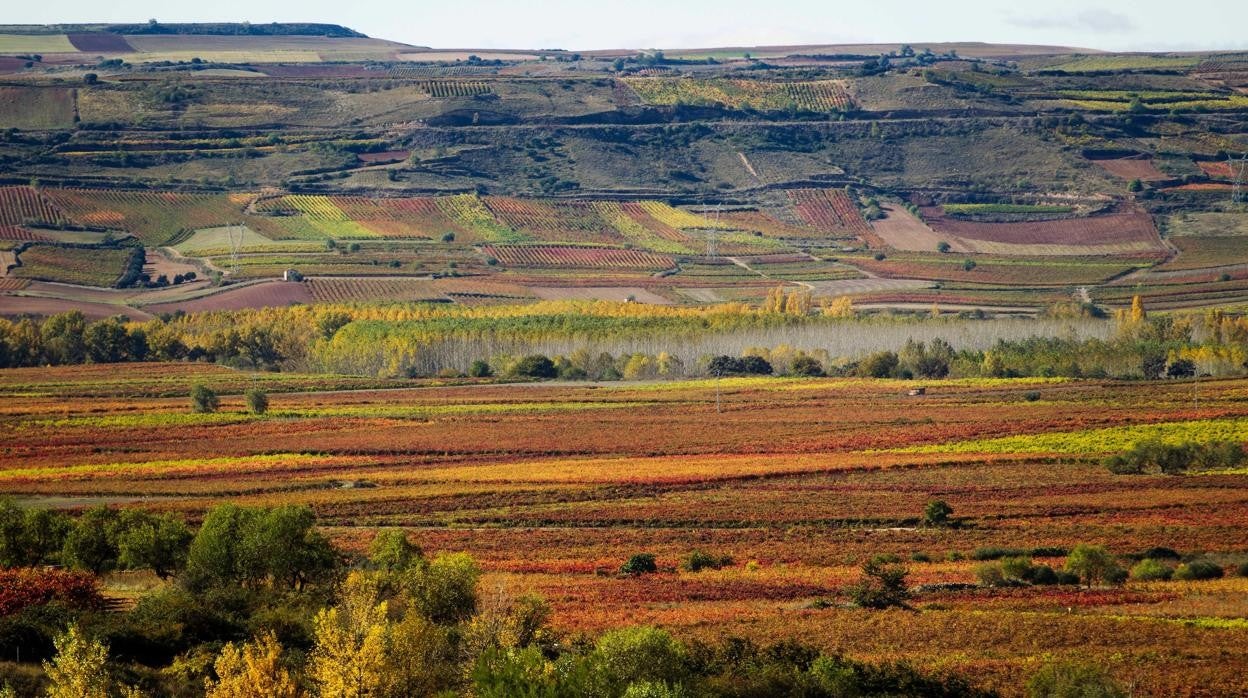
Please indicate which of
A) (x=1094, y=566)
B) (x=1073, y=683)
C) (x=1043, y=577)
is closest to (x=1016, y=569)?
(x=1043, y=577)

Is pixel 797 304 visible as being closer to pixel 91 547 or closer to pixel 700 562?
pixel 700 562

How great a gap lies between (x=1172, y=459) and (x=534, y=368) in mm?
58338

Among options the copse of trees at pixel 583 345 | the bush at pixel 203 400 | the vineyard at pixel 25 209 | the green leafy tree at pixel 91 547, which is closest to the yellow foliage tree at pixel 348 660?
the green leafy tree at pixel 91 547

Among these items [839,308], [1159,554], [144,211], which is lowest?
[839,308]

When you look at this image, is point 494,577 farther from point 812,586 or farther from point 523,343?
point 523,343

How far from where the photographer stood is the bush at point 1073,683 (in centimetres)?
3950

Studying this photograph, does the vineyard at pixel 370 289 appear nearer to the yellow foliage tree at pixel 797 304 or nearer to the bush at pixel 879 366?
the yellow foliage tree at pixel 797 304

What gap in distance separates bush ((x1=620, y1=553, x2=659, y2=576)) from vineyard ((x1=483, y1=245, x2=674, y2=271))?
12417 centimetres

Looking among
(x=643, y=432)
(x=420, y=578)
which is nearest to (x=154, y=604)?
(x=420, y=578)

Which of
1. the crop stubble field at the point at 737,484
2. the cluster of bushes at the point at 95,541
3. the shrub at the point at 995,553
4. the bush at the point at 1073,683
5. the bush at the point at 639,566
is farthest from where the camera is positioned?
the shrub at the point at 995,553

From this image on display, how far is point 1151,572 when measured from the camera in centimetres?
5828

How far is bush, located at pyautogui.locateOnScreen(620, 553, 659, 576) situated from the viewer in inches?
2378

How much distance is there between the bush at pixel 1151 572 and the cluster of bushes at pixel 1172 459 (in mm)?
25147

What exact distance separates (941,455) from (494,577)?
38600mm
